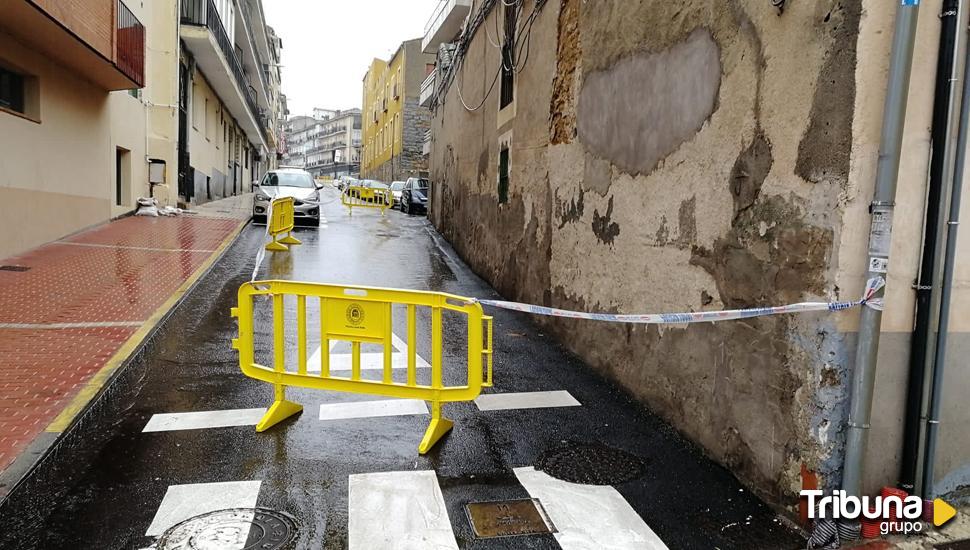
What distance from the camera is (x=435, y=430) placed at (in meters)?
4.76

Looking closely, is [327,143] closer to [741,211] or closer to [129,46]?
[129,46]

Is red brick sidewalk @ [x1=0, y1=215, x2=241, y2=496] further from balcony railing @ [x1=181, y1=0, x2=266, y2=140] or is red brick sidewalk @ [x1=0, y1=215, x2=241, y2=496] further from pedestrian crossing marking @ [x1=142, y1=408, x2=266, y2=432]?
balcony railing @ [x1=181, y1=0, x2=266, y2=140]

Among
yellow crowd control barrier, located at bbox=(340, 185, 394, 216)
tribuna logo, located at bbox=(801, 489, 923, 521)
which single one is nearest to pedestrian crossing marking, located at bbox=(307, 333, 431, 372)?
tribuna logo, located at bbox=(801, 489, 923, 521)

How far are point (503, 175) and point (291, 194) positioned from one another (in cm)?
1037

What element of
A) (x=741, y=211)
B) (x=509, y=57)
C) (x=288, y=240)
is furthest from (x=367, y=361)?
(x=288, y=240)

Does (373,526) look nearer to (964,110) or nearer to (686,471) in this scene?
(686,471)

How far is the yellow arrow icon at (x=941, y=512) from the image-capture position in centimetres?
368

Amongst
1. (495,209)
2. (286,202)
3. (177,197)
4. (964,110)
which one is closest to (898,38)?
(964,110)

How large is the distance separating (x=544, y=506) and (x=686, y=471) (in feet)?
3.76

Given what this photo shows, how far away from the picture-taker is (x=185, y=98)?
23.0m

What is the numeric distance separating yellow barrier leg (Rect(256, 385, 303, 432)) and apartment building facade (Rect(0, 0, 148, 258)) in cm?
778

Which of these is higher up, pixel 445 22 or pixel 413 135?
pixel 445 22

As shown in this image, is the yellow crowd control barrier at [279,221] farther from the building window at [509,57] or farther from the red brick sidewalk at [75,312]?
the building window at [509,57]

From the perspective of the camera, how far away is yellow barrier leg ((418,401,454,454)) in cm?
462
